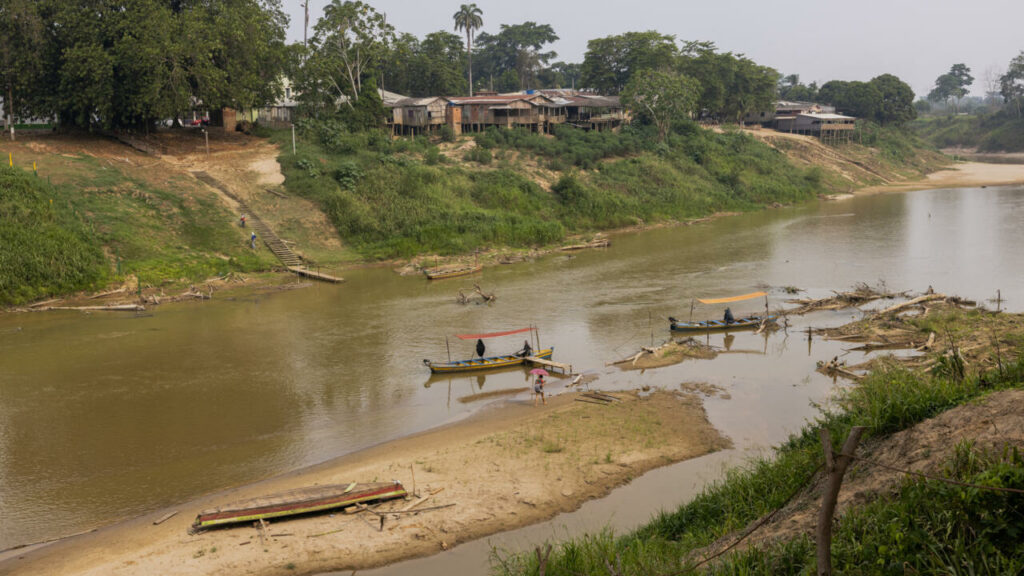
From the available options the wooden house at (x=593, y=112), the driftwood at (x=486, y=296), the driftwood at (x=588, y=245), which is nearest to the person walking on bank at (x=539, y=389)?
the driftwood at (x=486, y=296)

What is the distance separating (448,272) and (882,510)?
3233cm

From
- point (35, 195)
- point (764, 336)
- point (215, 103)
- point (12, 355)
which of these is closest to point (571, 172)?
point (215, 103)

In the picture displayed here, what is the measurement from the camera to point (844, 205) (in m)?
67.6

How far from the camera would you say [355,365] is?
85.6 feet

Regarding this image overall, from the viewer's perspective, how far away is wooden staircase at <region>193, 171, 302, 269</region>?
41.2 meters

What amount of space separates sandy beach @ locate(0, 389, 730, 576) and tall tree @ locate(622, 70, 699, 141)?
5343 cm

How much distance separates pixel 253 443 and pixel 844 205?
62679mm

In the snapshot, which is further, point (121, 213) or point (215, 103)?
point (215, 103)

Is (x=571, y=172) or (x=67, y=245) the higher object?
(x=571, y=172)

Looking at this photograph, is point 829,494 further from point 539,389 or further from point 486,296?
point 486,296

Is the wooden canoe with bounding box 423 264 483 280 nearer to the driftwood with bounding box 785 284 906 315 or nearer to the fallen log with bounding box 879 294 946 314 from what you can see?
the driftwood with bounding box 785 284 906 315

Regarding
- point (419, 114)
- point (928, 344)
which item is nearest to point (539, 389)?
point (928, 344)

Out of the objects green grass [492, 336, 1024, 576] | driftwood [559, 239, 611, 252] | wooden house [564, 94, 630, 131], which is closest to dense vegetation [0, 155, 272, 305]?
driftwood [559, 239, 611, 252]

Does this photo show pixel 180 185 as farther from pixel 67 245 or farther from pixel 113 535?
pixel 113 535
